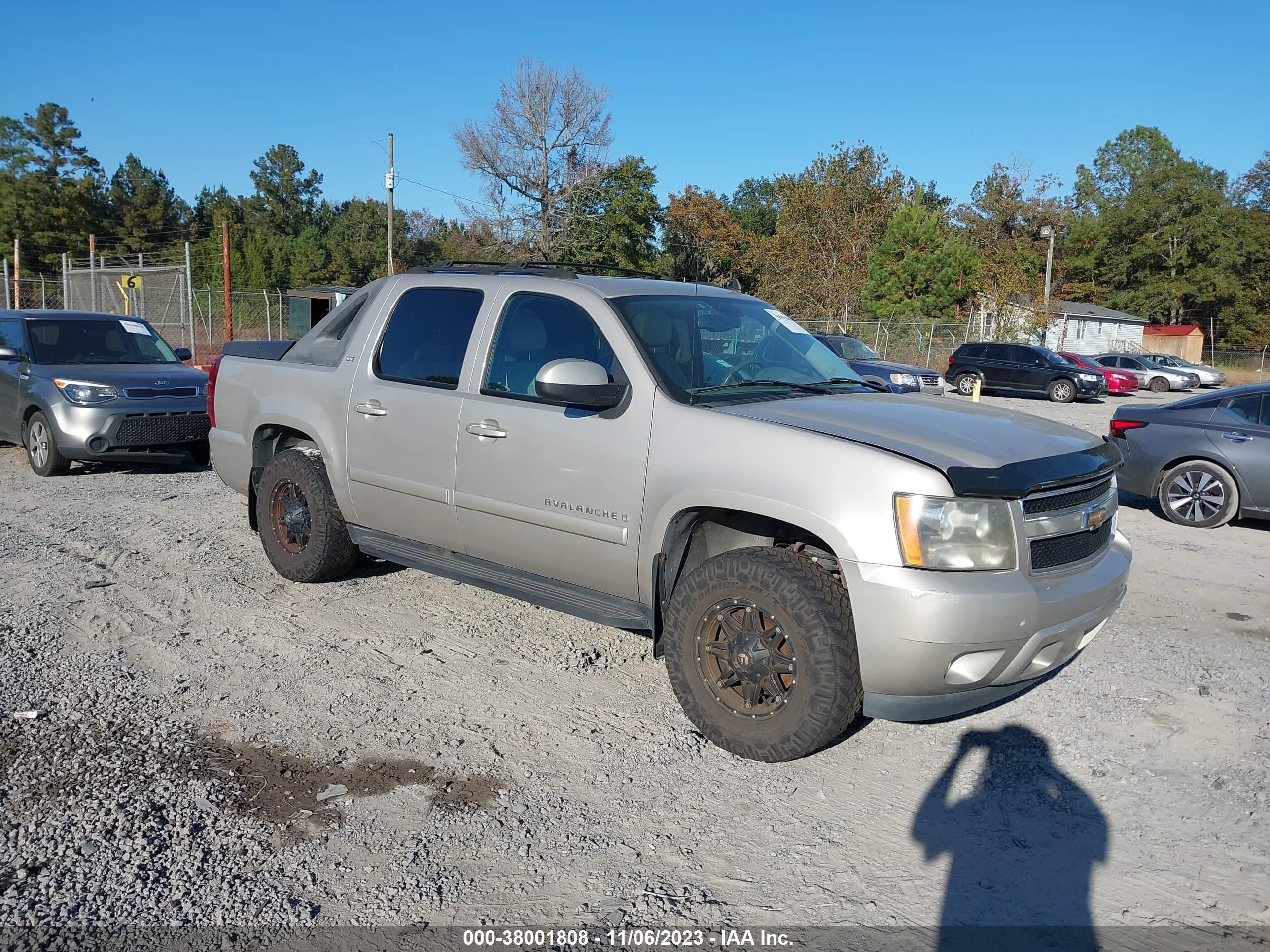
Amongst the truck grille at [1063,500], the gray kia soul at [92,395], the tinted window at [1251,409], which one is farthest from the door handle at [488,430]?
the tinted window at [1251,409]

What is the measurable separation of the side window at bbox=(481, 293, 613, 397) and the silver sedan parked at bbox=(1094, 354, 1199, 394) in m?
38.8

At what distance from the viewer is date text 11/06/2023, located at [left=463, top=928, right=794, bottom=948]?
2.85 meters

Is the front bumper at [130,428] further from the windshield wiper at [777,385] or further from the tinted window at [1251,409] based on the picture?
the tinted window at [1251,409]

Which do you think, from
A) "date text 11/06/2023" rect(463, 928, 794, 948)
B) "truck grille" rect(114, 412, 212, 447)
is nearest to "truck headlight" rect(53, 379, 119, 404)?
"truck grille" rect(114, 412, 212, 447)

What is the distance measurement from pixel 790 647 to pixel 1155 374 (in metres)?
40.3

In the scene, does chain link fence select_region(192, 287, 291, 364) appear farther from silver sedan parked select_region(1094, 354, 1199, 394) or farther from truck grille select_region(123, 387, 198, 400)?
silver sedan parked select_region(1094, 354, 1199, 394)

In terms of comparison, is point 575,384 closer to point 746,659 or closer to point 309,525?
point 746,659

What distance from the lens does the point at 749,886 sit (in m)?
3.16

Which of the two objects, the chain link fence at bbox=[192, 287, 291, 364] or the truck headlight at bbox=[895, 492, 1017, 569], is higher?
the chain link fence at bbox=[192, 287, 291, 364]

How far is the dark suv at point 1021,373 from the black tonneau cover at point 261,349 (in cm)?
2744

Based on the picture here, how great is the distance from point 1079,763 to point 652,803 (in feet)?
5.79

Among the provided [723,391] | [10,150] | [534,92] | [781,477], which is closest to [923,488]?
[781,477]

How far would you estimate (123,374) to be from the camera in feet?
33.6

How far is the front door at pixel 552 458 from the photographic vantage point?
4.36 metres
